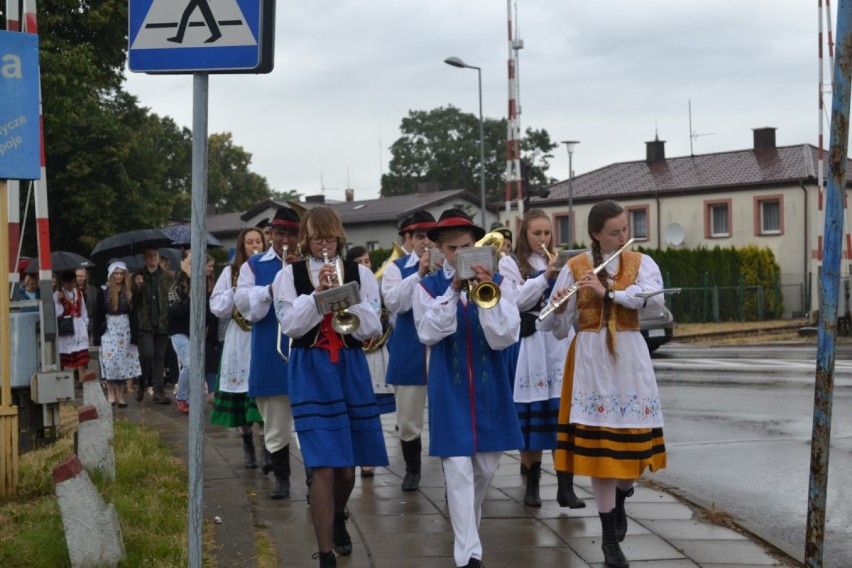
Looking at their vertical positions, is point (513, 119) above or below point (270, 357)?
above

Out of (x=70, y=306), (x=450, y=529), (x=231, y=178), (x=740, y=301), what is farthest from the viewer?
(x=231, y=178)

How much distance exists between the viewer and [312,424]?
6172 mm

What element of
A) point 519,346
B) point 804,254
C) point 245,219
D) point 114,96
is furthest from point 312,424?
point 245,219

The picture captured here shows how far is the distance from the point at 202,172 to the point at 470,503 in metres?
2.27

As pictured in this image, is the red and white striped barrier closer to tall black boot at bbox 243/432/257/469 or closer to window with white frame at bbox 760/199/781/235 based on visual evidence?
tall black boot at bbox 243/432/257/469

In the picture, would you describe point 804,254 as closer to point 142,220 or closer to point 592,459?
point 142,220

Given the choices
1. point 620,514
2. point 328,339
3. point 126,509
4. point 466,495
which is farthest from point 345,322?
point 126,509

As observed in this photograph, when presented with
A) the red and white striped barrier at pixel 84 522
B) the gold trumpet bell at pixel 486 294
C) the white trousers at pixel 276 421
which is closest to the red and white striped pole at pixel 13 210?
the white trousers at pixel 276 421

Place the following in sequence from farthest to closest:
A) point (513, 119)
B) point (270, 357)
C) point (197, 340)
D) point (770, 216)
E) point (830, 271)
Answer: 1. point (770, 216)
2. point (513, 119)
3. point (270, 357)
4. point (830, 271)
5. point (197, 340)

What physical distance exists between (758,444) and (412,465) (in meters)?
3.80

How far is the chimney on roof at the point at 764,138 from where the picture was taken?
5288 cm

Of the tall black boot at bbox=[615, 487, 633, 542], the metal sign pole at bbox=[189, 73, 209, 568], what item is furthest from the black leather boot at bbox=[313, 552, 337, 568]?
the tall black boot at bbox=[615, 487, 633, 542]

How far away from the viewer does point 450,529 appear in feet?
23.7

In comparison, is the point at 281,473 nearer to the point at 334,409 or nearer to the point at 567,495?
the point at 567,495
